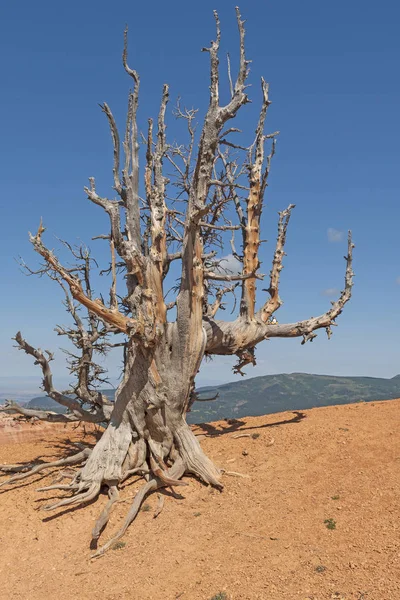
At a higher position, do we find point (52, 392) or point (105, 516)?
point (52, 392)

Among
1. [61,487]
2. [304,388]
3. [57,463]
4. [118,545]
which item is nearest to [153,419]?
[61,487]

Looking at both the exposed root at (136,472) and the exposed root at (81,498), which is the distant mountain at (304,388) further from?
the exposed root at (81,498)

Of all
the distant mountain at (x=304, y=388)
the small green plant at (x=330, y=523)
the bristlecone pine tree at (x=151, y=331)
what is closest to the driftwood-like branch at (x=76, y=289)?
the bristlecone pine tree at (x=151, y=331)

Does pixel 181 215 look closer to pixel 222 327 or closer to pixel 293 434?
pixel 222 327

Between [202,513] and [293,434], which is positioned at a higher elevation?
[293,434]

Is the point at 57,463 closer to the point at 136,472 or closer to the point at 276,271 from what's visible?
the point at 136,472

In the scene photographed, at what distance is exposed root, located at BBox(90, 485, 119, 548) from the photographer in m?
7.86

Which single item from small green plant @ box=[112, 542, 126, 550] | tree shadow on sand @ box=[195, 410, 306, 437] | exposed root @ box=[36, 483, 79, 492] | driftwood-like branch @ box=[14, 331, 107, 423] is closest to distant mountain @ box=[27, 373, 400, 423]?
tree shadow on sand @ box=[195, 410, 306, 437]

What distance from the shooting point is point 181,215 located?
12.7m

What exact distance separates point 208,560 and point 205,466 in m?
2.75

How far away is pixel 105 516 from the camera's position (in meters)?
8.32

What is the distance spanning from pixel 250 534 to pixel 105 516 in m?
2.54

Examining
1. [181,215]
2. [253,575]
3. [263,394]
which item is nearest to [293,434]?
[253,575]

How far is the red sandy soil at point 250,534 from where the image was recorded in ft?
20.5
